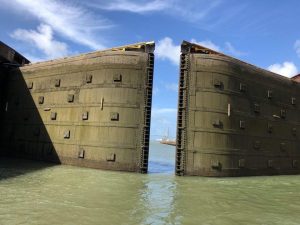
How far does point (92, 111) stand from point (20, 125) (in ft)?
22.9

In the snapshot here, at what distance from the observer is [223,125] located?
20750 mm

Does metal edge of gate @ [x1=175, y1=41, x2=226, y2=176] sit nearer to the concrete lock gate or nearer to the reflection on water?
the concrete lock gate

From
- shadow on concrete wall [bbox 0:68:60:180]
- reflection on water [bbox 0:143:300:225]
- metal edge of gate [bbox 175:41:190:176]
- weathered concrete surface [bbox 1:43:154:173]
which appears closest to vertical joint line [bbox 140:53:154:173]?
weathered concrete surface [bbox 1:43:154:173]

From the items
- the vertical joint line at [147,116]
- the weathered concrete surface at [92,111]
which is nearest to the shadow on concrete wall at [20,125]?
the weathered concrete surface at [92,111]

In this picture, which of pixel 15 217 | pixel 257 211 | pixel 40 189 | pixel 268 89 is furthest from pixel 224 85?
pixel 15 217

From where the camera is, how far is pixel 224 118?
20844mm

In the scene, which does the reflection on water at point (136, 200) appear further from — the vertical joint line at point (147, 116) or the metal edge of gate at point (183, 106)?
the vertical joint line at point (147, 116)

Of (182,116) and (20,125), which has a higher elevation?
(182,116)

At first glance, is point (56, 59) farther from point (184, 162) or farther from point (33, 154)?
point (184, 162)

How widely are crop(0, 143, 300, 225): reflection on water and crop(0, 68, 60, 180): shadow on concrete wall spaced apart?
17.5 feet

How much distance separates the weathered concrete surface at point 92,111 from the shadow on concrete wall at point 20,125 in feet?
0.21

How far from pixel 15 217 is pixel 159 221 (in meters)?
3.54

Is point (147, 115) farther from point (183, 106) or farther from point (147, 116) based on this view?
point (183, 106)

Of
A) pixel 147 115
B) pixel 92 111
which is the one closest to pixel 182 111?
pixel 147 115
